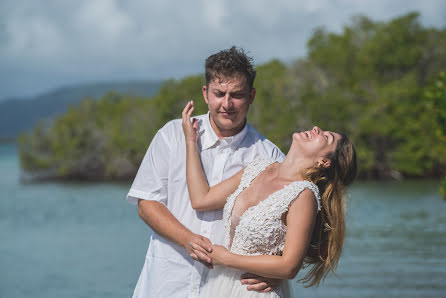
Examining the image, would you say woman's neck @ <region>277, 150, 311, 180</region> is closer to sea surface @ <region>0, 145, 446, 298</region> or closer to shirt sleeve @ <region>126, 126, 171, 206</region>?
sea surface @ <region>0, 145, 446, 298</region>

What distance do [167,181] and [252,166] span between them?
54cm

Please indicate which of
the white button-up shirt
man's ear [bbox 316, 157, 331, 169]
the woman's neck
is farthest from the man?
man's ear [bbox 316, 157, 331, 169]

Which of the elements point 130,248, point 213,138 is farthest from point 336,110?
point 213,138

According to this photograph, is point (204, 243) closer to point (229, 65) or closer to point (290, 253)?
point (290, 253)

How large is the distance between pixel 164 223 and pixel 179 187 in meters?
0.31

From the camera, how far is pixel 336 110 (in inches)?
1549

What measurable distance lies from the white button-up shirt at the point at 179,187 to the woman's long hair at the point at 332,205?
0.42 m

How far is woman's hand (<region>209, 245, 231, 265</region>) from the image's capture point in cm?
346

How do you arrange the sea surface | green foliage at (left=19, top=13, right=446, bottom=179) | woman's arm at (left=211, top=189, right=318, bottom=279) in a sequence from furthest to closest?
1. green foliage at (left=19, top=13, right=446, bottom=179)
2. the sea surface
3. woman's arm at (left=211, top=189, right=318, bottom=279)

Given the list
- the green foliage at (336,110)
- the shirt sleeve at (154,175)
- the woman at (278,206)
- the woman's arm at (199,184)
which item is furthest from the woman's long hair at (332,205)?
the green foliage at (336,110)

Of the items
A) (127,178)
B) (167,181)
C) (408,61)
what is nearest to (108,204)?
(127,178)

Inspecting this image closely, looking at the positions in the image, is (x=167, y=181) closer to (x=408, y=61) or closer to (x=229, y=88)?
(x=229, y=88)

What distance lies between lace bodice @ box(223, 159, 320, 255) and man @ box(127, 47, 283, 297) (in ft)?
0.54

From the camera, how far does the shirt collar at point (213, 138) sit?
3896 mm
